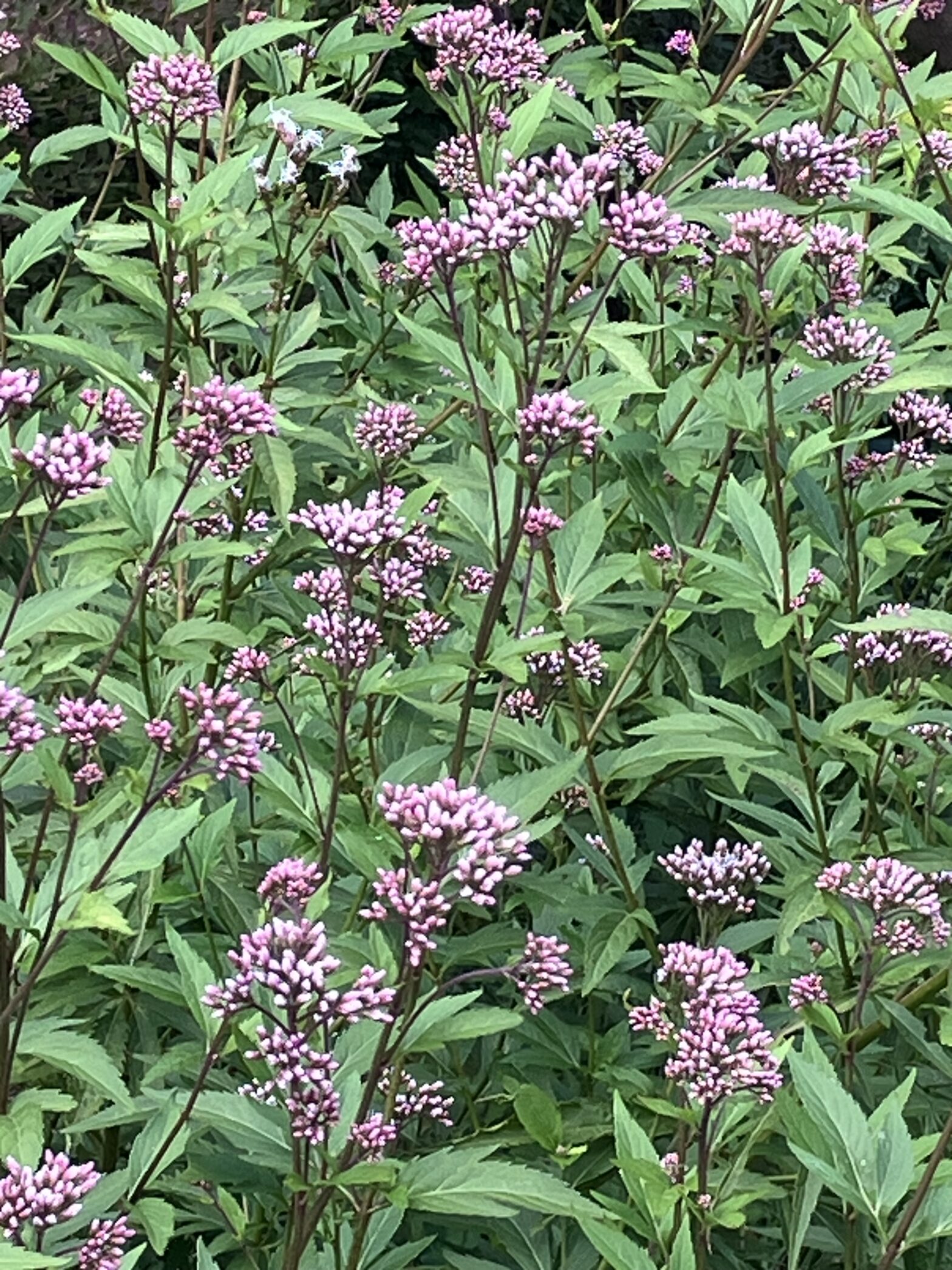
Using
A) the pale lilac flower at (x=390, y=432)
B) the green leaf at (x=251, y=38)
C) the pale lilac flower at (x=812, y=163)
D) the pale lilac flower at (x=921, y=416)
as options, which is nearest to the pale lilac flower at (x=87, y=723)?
the pale lilac flower at (x=390, y=432)

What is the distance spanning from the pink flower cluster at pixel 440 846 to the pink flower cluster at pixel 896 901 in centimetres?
67

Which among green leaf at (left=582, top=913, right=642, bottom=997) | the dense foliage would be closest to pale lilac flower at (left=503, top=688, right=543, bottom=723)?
the dense foliage

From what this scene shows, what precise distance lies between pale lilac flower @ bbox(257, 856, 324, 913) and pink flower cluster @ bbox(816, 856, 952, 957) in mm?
795

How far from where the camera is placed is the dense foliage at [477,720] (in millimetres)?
2006

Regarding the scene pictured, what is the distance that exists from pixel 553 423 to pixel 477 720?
0.60 meters

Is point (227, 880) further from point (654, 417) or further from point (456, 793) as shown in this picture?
point (654, 417)

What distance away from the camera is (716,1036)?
1.96 m

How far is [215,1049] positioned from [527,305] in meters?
2.05

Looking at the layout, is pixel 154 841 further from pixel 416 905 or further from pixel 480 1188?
pixel 480 1188

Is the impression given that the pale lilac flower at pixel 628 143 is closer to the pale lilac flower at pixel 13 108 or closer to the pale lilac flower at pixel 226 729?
the pale lilac flower at pixel 13 108

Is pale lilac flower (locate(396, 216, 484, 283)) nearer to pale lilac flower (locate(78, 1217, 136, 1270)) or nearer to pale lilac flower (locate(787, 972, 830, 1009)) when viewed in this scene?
pale lilac flower (locate(787, 972, 830, 1009))

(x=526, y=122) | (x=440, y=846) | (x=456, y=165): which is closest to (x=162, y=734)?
(x=440, y=846)

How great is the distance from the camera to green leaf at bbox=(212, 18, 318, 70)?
9.53 feet

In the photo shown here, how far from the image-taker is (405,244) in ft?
11.3
